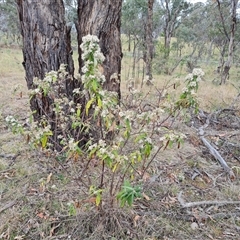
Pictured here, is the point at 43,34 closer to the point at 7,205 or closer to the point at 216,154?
the point at 7,205

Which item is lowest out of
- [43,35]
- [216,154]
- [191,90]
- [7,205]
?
[216,154]

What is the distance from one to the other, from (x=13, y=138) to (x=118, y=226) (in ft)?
6.35

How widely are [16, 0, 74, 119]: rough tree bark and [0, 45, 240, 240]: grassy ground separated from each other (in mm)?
472

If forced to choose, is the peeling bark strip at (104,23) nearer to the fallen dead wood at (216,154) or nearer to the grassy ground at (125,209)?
the grassy ground at (125,209)

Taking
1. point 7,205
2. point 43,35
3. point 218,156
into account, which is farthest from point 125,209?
point 43,35

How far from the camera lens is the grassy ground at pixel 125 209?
5.73 ft

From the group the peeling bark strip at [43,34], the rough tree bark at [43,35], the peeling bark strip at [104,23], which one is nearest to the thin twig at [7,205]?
the rough tree bark at [43,35]

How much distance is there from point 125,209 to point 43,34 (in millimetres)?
1525

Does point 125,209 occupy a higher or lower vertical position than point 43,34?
lower

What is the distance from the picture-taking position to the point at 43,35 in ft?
7.42

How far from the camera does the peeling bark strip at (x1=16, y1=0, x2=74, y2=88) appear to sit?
222cm

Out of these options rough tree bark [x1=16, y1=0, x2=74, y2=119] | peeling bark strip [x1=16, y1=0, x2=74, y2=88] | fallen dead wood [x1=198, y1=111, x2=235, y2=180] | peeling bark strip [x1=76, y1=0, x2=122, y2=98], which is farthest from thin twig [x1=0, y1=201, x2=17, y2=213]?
fallen dead wood [x1=198, y1=111, x2=235, y2=180]

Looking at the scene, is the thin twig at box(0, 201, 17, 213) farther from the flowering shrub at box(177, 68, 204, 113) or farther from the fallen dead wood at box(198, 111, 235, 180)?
the fallen dead wood at box(198, 111, 235, 180)

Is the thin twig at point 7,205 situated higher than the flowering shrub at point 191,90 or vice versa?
the flowering shrub at point 191,90
